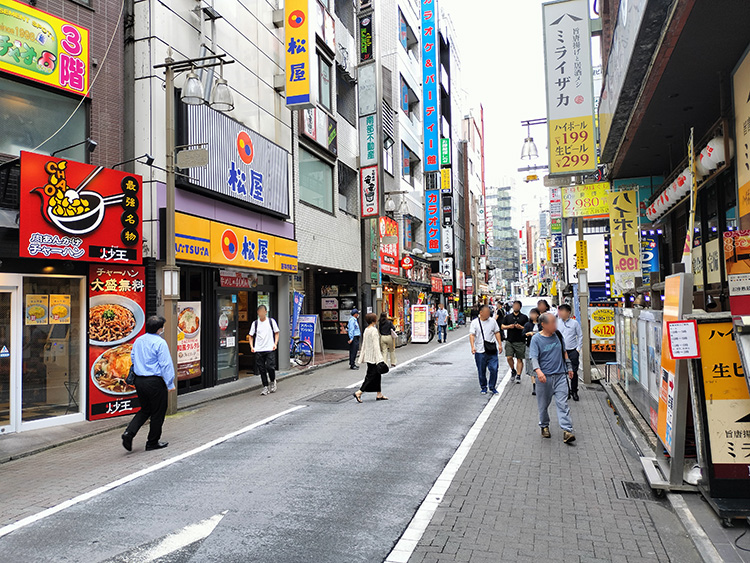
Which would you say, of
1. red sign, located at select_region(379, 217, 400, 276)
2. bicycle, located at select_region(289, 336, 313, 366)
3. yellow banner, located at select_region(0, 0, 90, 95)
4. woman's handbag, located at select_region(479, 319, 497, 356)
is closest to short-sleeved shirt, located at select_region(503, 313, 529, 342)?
woman's handbag, located at select_region(479, 319, 497, 356)

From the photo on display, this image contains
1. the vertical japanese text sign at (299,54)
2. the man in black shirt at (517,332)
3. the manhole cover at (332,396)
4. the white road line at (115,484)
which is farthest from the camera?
the vertical japanese text sign at (299,54)

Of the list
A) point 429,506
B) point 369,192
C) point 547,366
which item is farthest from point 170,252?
point 369,192

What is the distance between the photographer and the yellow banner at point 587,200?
12.3m

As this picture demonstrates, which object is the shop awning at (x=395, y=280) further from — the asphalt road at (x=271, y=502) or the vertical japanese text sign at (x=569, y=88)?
the asphalt road at (x=271, y=502)

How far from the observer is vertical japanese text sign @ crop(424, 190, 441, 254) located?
36.0m

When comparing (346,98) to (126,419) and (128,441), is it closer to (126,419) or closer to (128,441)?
(126,419)

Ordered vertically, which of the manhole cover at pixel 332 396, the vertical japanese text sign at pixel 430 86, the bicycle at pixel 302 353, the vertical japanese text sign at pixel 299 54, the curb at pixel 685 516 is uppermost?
the vertical japanese text sign at pixel 430 86

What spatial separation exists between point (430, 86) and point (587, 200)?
26704 millimetres

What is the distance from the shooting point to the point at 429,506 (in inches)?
203

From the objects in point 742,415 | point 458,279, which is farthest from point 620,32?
point 458,279

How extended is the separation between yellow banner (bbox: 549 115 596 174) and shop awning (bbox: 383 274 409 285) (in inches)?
594

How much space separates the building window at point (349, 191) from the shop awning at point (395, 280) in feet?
14.2

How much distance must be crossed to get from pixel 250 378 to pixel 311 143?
8597mm

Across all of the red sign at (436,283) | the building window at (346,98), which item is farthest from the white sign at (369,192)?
the red sign at (436,283)
